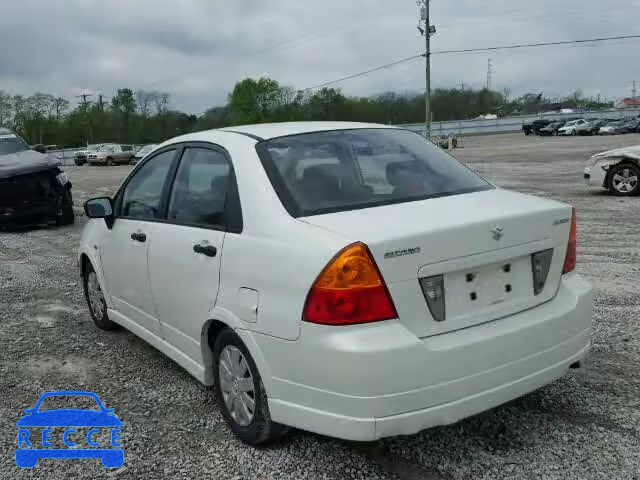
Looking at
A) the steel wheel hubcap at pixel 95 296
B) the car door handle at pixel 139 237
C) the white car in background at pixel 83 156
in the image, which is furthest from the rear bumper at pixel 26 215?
the white car in background at pixel 83 156

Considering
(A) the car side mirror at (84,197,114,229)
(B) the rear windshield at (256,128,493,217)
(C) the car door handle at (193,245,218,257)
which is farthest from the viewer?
(A) the car side mirror at (84,197,114,229)

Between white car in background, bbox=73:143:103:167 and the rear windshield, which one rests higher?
the rear windshield

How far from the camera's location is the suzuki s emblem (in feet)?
9.13

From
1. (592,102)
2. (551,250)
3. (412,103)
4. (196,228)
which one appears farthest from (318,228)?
(592,102)

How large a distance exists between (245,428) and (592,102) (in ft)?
408

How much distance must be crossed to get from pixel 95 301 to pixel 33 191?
670 cm

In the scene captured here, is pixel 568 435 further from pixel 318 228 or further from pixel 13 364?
pixel 13 364

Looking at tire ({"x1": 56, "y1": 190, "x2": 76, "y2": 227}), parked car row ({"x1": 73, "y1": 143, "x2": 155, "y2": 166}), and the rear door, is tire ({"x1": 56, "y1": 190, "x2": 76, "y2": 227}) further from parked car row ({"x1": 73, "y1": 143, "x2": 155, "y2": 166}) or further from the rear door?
parked car row ({"x1": 73, "y1": 143, "x2": 155, "y2": 166})

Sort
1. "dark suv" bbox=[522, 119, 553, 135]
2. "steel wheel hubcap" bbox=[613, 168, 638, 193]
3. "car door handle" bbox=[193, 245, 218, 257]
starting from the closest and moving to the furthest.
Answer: "car door handle" bbox=[193, 245, 218, 257]
"steel wheel hubcap" bbox=[613, 168, 638, 193]
"dark suv" bbox=[522, 119, 553, 135]

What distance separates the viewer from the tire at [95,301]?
16.5 ft

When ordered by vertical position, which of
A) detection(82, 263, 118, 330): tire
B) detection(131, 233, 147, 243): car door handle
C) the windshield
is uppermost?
the windshield

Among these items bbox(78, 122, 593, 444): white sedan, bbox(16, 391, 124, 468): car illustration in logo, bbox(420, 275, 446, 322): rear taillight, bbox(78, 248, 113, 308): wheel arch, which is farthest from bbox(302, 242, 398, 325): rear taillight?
bbox(78, 248, 113, 308): wheel arch

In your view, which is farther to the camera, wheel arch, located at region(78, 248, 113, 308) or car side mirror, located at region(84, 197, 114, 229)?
wheel arch, located at region(78, 248, 113, 308)

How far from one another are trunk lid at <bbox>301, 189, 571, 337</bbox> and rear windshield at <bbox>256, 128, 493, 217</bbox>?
0.53ft
